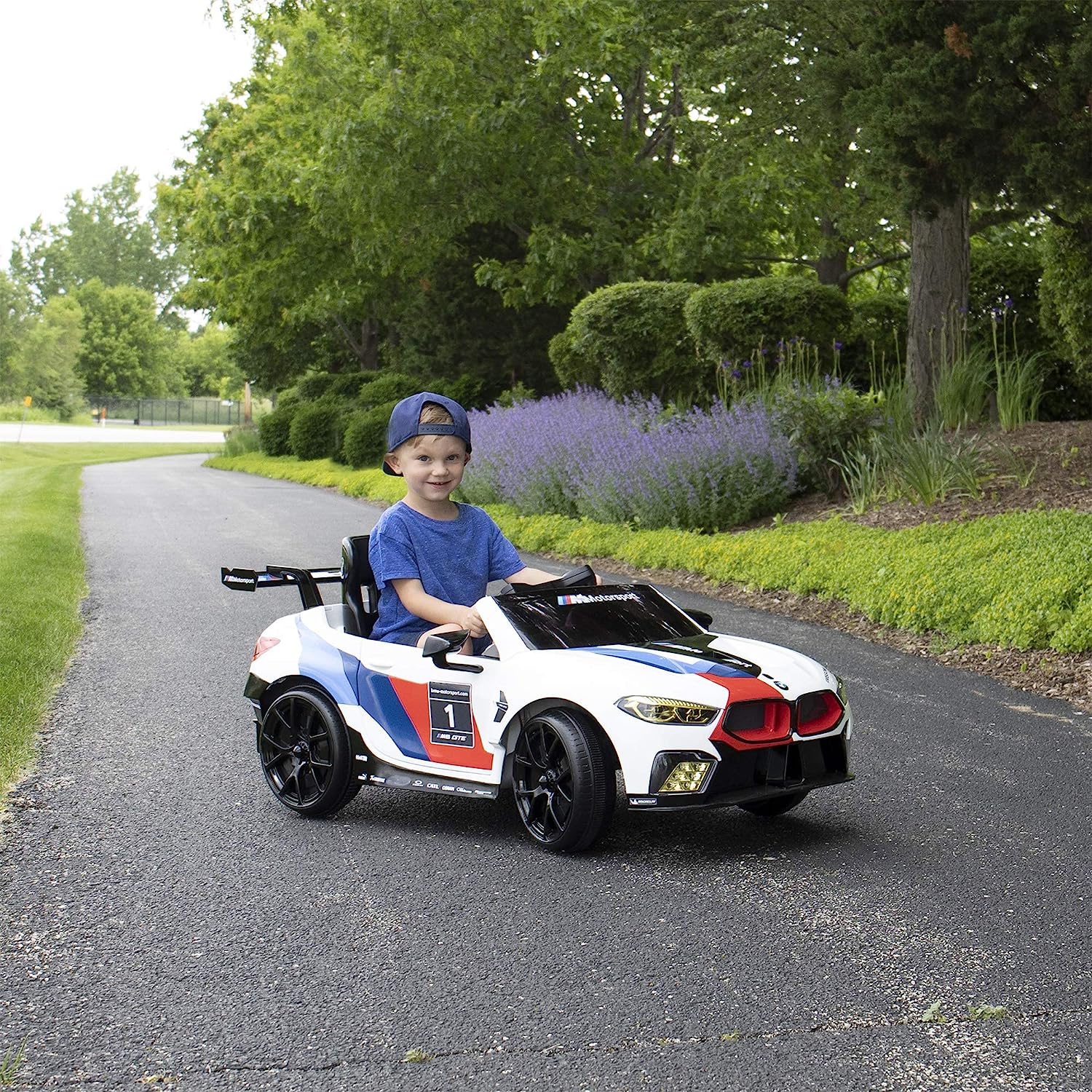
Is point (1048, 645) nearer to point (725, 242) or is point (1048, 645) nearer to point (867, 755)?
point (867, 755)

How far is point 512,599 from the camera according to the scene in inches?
206

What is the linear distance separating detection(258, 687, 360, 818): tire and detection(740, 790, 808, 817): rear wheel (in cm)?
152

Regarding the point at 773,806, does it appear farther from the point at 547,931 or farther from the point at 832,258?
the point at 832,258

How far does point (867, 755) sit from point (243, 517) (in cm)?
1473

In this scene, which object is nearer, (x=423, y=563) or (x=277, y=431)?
(x=423, y=563)

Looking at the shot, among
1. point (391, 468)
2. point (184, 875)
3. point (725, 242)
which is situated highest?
point (725, 242)

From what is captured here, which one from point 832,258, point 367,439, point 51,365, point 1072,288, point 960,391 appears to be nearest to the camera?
point 960,391

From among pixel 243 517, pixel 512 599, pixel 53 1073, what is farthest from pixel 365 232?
pixel 53 1073

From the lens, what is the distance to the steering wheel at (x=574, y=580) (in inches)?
213

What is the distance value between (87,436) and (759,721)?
65.0 metres

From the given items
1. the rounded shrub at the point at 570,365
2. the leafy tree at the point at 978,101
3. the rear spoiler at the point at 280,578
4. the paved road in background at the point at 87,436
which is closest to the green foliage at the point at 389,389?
the rounded shrub at the point at 570,365

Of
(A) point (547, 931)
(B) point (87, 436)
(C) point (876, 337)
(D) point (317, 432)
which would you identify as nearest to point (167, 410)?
(B) point (87, 436)

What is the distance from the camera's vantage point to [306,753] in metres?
5.53

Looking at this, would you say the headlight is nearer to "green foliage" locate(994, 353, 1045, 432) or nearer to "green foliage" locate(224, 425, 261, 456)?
"green foliage" locate(994, 353, 1045, 432)
